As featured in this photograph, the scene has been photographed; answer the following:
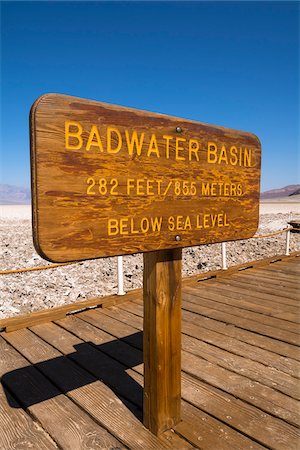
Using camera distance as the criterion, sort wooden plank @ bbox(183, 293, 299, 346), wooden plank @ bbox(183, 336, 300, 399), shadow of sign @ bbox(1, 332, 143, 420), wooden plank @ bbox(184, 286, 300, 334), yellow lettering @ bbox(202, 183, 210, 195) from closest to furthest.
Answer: yellow lettering @ bbox(202, 183, 210, 195) → shadow of sign @ bbox(1, 332, 143, 420) → wooden plank @ bbox(183, 336, 300, 399) → wooden plank @ bbox(183, 293, 299, 346) → wooden plank @ bbox(184, 286, 300, 334)

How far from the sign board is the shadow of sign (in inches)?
52.5

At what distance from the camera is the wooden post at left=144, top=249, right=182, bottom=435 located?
216 cm

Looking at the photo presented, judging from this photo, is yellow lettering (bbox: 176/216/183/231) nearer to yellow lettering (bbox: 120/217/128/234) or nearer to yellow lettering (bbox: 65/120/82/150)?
yellow lettering (bbox: 120/217/128/234)

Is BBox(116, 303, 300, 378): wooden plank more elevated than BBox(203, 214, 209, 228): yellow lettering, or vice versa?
BBox(203, 214, 209, 228): yellow lettering

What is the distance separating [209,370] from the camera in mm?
3008

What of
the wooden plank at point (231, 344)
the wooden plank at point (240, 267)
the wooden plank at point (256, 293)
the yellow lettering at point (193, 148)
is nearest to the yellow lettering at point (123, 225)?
the yellow lettering at point (193, 148)

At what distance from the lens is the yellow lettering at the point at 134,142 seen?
6.21ft

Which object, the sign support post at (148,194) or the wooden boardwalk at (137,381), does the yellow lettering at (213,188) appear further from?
the wooden boardwalk at (137,381)

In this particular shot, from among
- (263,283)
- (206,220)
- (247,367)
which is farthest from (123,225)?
(263,283)

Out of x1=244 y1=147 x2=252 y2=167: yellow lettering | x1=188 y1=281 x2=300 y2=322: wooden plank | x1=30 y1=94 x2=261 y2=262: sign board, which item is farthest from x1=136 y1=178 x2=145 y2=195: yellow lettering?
x1=188 y1=281 x2=300 y2=322: wooden plank

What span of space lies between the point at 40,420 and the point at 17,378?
66 centimetres

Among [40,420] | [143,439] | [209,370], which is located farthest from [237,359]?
[40,420]

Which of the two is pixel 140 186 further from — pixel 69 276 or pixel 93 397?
pixel 69 276

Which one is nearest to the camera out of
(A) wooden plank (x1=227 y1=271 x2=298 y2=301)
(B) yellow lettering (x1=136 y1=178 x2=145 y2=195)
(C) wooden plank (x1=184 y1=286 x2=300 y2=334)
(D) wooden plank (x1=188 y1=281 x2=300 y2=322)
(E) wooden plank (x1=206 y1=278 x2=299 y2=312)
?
(B) yellow lettering (x1=136 y1=178 x2=145 y2=195)
